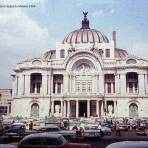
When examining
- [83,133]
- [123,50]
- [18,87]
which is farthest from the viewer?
[123,50]

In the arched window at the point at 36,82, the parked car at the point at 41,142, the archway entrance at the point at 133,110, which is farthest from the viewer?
the arched window at the point at 36,82

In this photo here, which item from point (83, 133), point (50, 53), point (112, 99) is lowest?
point (83, 133)

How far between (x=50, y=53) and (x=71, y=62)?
16.5 meters

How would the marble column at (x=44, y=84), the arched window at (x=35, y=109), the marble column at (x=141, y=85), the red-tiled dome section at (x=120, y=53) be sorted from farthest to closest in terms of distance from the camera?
the red-tiled dome section at (x=120, y=53), the arched window at (x=35, y=109), the marble column at (x=44, y=84), the marble column at (x=141, y=85)

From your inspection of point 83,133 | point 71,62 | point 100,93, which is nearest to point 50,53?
point 71,62

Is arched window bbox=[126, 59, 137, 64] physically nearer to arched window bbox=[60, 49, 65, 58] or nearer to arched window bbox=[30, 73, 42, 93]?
arched window bbox=[60, 49, 65, 58]

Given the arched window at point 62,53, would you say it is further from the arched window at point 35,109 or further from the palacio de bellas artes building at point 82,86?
the arched window at point 35,109

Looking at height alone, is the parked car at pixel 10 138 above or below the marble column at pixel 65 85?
below

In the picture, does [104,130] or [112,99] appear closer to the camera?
[104,130]

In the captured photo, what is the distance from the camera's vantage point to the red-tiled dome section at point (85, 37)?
9038 cm

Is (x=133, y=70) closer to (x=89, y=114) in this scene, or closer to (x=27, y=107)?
(x=89, y=114)

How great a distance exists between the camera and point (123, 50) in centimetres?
9456

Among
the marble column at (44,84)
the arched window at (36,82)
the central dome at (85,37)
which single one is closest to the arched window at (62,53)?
the central dome at (85,37)

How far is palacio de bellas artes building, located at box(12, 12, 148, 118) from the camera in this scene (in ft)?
250
